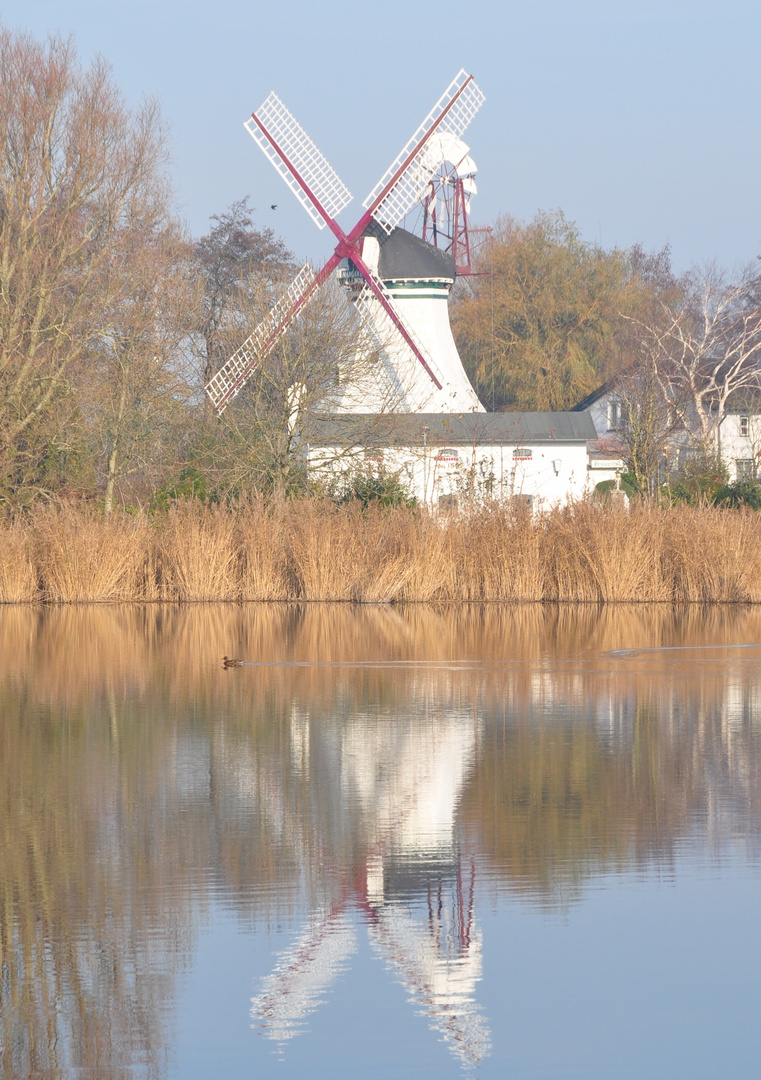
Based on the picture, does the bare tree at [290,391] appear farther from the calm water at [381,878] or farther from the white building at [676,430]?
the white building at [676,430]

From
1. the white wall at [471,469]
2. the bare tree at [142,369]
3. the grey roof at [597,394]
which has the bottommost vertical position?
the white wall at [471,469]

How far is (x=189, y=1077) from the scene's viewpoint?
4145mm

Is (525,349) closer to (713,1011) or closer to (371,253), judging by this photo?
(371,253)

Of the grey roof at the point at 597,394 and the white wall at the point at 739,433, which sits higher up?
the grey roof at the point at 597,394

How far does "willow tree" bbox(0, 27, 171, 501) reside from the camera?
27.5 meters

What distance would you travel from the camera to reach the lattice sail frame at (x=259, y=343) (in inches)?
1160

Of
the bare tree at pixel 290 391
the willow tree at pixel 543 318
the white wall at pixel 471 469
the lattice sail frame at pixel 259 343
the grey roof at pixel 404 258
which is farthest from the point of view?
the willow tree at pixel 543 318

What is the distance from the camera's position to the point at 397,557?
74.1 feet

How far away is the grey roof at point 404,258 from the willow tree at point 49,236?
34.1 ft

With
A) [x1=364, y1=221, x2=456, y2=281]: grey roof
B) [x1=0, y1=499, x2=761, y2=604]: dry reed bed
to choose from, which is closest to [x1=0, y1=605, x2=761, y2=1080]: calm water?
[x1=0, y1=499, x2=761, y2=604]: dry reed bed

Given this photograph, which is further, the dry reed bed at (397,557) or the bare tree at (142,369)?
the bare tree at (142,369)

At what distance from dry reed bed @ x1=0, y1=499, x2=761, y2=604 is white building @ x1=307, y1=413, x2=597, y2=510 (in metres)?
0.98

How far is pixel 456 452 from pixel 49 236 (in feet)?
32.4

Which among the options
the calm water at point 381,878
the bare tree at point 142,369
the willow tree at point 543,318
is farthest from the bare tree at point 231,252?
the calm water at point 381,878
